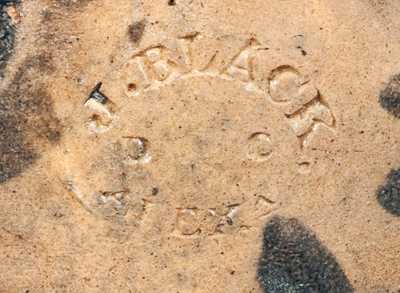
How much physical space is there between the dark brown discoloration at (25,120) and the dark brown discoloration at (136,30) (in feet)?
0.86

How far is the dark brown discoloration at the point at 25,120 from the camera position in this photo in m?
1.84

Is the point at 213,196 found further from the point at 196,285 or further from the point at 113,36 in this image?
the point at 113,36

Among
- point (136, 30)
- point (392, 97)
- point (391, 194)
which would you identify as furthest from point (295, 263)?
point (136, 30)

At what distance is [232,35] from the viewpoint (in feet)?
6.03

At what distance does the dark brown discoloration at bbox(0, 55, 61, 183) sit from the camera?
6.05 ft

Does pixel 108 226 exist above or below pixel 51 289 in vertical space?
above

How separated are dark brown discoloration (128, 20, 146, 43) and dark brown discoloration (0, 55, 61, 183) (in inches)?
10.4

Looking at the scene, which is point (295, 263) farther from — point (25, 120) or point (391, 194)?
point (25, 120)

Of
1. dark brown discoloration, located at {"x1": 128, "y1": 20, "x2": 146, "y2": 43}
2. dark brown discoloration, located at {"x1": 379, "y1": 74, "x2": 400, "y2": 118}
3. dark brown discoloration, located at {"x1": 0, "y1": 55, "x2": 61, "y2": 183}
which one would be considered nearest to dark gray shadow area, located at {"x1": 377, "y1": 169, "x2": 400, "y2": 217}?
dark brown discoloration, located at {"x1": 379, "y1": 74, "x2": 400, "y2": 118}

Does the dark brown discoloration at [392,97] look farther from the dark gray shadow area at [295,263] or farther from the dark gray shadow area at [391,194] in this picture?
the dark gray shadow area at [295,263]

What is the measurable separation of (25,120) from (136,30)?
44cm

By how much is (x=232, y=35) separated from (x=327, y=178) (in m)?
0.54

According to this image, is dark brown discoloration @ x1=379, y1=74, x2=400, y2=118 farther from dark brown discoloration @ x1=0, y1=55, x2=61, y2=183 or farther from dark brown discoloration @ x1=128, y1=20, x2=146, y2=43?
dark brown discoloration @ x1=0, y1=55, x2=61, y2=183

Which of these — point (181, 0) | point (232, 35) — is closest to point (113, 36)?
point (181, 0)
